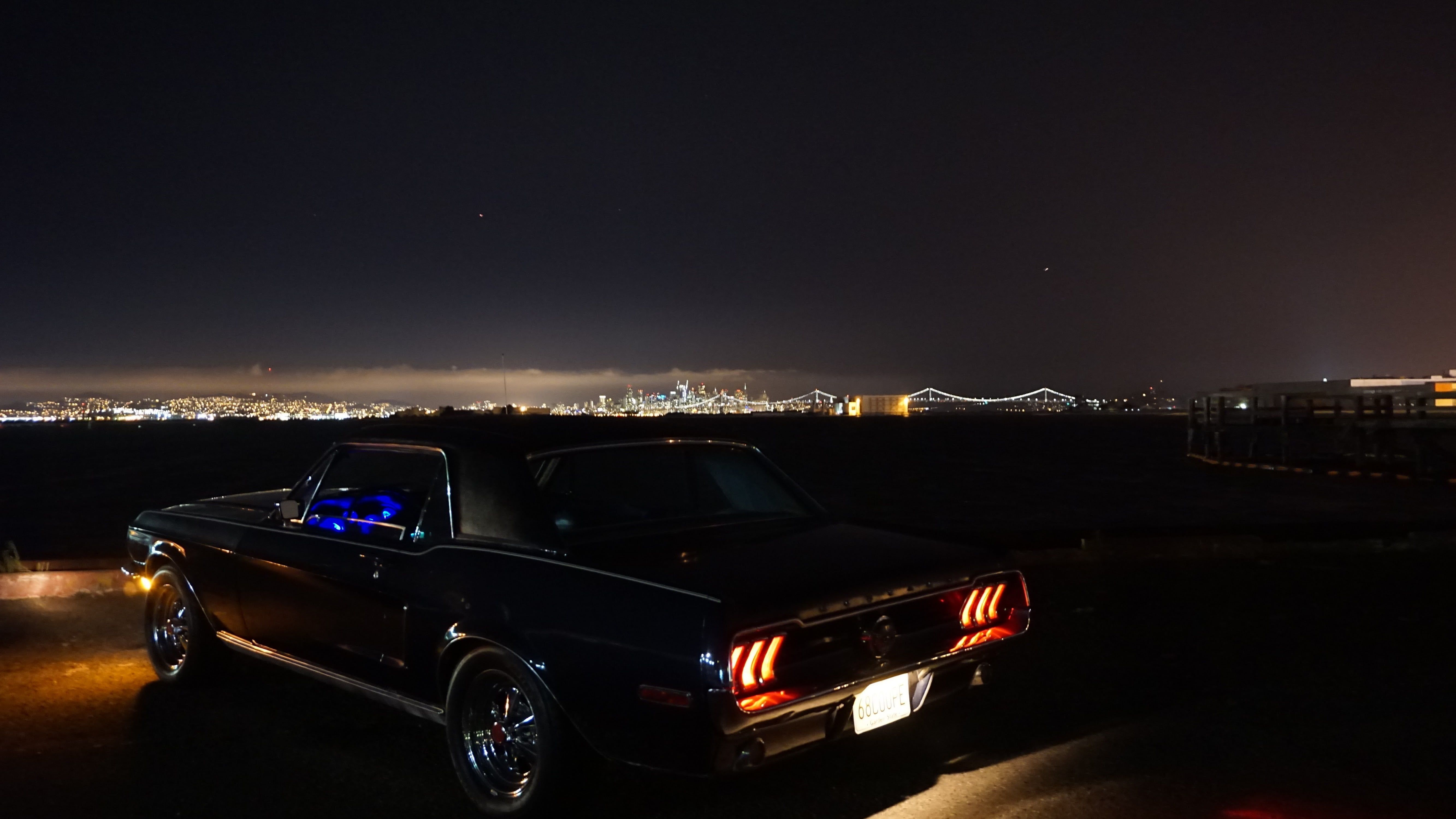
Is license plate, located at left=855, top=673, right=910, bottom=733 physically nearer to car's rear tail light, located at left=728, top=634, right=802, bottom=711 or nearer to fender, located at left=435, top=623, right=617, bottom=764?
car's rear tail light, located at left=728, top=634, right=802, bottom=711

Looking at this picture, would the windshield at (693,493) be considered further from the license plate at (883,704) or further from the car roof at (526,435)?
the license plate at (883,704)

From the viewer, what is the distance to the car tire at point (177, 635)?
5.47 metres

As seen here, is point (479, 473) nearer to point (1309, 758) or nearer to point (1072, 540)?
point (1309, 758)

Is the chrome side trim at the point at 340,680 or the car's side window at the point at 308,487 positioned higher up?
the car's side window at the point at 308,487

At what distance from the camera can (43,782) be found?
167 inches

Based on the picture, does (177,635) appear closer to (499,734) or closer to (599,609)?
(499,734)

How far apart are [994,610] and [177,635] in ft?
14.0

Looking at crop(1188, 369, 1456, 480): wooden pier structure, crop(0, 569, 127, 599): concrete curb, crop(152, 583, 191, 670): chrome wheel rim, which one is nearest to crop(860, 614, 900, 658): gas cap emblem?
crop(152, 583, 191, 670): chrome wheel rim

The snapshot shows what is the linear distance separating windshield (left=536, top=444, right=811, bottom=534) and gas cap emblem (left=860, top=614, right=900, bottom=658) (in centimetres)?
98

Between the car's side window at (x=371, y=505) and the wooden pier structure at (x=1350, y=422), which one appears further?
the wooden pier structure at (x=1350, y=422)

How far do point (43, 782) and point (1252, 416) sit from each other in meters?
28.9

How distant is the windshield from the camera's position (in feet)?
14.6

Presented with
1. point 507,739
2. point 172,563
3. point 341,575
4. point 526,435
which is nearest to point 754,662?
point 507,739

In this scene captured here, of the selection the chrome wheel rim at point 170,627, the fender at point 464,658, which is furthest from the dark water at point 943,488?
the chrome wheel rim at point 170,627
